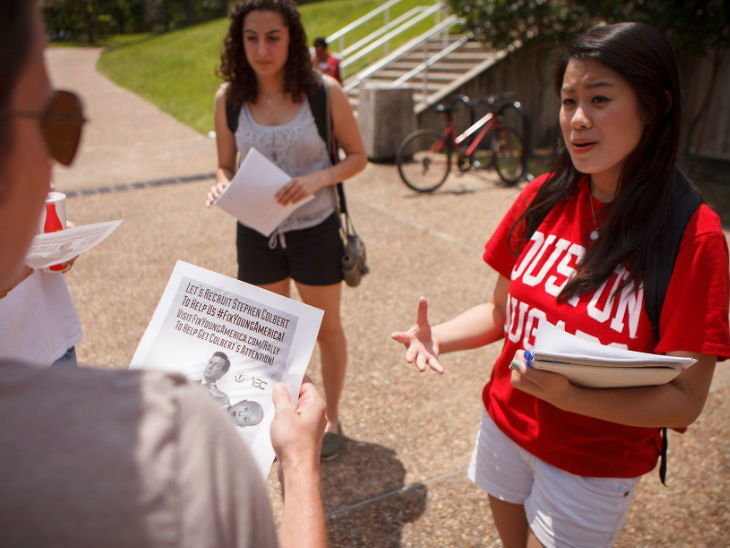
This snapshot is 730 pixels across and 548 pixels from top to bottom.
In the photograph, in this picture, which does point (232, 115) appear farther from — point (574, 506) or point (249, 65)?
point (574, 506)

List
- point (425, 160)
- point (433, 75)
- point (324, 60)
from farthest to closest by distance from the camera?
point (433, 75), point (324, 60), point (425, 160)

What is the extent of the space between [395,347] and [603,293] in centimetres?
284

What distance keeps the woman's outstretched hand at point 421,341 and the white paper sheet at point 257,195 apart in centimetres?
112

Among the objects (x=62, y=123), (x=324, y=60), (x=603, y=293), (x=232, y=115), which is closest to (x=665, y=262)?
(x=603, y=293)

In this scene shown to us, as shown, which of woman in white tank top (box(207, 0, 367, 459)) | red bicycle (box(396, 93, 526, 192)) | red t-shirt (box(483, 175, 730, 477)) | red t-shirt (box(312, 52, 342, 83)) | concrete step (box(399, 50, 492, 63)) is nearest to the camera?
red t-shirt (box(483, 175, 730, 477))

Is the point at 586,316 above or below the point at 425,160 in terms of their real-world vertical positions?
above

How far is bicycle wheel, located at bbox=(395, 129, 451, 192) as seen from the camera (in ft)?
27.6

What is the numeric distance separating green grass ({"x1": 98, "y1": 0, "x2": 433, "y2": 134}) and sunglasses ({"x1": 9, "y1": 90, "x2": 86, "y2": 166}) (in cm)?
1292

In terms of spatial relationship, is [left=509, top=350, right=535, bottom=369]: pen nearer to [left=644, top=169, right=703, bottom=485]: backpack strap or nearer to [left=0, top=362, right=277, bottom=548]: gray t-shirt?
[left=644, top=169, right=703, bottom=485]: backpack strap

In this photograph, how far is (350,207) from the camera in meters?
7.57

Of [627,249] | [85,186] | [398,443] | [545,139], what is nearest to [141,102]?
[85,186]

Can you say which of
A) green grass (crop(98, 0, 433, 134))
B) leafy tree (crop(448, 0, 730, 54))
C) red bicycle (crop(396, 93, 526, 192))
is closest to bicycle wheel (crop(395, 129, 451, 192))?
red bicycle (crop(396, 93, 526, 192))

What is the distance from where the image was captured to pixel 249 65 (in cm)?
307

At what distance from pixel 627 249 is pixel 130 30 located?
198 ft
